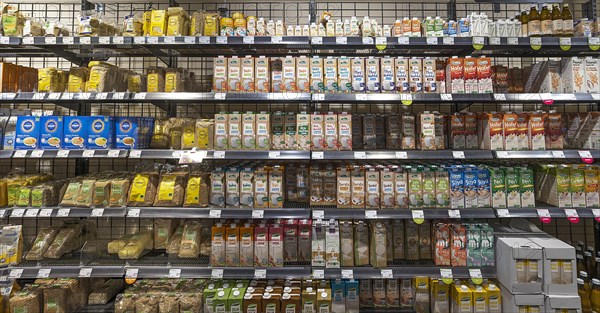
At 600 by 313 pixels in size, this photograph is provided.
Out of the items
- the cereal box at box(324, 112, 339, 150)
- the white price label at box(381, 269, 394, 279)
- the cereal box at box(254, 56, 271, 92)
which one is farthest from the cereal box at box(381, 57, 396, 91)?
the white price label at box(381, 269, 394, 279)

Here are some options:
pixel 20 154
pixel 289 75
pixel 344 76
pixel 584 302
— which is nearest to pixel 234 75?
pixel 289 75

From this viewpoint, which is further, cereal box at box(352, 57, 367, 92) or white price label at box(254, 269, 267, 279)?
cereal box at box(352, 57, 367, 92)

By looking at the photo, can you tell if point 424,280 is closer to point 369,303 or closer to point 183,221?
point 369,303

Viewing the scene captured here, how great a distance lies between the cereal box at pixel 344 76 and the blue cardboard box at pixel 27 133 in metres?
2.35

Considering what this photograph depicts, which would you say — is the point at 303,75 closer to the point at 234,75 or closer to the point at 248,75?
the point at 248,75

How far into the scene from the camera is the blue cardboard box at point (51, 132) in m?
2.66

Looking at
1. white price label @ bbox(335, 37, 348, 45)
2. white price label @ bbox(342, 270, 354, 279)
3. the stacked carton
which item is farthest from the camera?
white price label @ bbox(335, 37, 348, 45)

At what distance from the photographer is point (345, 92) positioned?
8.56 feet

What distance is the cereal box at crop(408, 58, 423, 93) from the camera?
260cm

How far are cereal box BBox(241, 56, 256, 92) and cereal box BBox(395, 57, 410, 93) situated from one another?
109cm

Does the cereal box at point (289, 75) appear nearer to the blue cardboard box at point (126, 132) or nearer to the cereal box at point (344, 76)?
the cereal box at point (344, 76)

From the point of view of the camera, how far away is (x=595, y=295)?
2.54 meters

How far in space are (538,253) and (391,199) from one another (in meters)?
1.03

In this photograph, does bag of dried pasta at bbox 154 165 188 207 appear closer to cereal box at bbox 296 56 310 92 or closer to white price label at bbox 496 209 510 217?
cereal box at bbox 296 56 310 92
